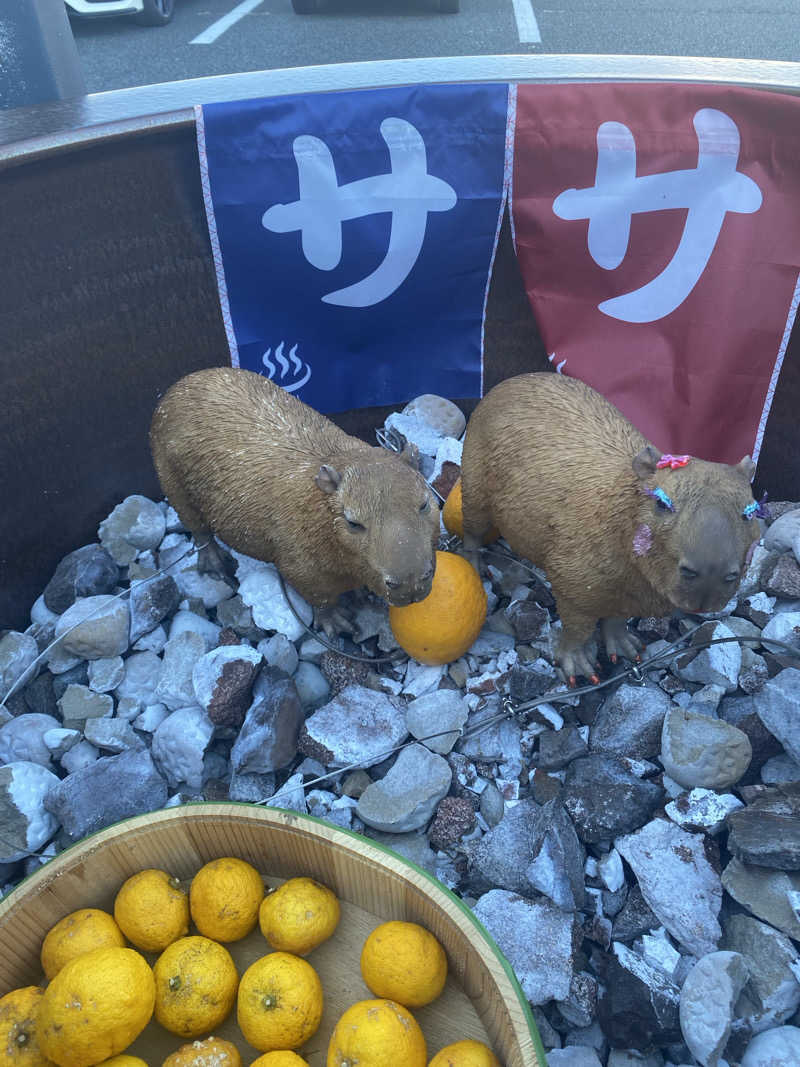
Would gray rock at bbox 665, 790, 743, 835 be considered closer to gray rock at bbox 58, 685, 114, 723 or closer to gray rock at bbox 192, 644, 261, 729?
gray rock at bbox 192, 644, 261, 729

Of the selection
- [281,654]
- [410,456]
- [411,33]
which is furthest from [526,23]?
[281,654]

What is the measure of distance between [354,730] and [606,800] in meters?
0.91

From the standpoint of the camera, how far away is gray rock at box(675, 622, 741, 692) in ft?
9.70

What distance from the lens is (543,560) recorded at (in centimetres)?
296

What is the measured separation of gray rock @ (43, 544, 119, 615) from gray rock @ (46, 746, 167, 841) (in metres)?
0.92

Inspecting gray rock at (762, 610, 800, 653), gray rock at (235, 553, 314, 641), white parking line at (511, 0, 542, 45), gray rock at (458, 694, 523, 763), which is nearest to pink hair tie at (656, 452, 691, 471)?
gray rock at (762, 610, 800, 653)

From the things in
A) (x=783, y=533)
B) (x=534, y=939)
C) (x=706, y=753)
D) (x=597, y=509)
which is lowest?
(x=534, y=939)

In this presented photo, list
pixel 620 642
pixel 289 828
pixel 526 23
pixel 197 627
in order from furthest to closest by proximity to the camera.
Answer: pixel 526 23, pixel 197 627, pixel 620 642, pixel 289 828

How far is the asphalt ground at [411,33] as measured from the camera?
29.4 ft

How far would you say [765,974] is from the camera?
227 centimetres

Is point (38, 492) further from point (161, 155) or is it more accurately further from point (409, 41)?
point (409, 41)

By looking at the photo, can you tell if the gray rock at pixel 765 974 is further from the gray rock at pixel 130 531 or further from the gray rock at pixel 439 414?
the gray rock at pixel 130 531

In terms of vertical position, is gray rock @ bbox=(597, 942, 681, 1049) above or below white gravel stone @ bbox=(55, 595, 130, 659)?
below

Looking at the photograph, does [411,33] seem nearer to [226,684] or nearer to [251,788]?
[226,684]
